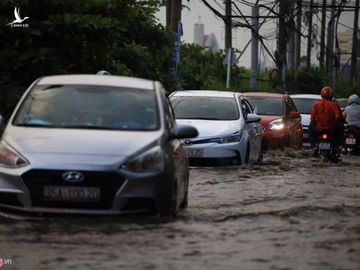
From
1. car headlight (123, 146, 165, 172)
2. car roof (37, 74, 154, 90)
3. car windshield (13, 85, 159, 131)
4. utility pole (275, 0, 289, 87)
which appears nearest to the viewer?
car headlight (123, 146, 165, 172)

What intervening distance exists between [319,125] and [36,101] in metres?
10.9

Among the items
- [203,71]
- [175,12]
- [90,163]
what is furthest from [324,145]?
[203,71]

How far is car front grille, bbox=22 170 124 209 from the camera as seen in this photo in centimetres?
853

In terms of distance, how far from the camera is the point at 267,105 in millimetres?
23219

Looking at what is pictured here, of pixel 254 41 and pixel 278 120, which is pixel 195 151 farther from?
pixel 254 41

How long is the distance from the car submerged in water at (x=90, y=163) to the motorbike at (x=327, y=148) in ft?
34.8

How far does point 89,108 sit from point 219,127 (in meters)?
7.08

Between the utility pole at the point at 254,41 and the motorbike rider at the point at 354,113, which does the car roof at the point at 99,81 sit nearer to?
the motorbike rider at the point at 354,113

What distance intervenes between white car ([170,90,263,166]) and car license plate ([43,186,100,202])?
7715 millimetres

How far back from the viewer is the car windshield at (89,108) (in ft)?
31.2

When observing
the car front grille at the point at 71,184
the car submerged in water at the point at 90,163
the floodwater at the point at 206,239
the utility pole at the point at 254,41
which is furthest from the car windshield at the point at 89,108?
the utility pole at the point at 254,41

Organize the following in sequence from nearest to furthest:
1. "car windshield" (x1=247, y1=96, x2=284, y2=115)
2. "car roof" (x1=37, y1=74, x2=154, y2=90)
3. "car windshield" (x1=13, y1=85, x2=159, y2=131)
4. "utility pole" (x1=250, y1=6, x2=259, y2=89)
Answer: "car windshield" (x1=13, y1=85, x2=159, y2=131) < "car roof" (x1=37, y1=74, x2=154, y2=90) < "car windshield" (x1=247, y1=96, x2=284, y2=115) < "utility pole" (x1=250, y1=6, x2=259, y2=89)

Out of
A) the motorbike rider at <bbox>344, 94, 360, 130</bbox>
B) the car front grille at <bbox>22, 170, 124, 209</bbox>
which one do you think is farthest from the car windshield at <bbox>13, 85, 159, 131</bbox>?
the motorbike rider at <bbox>344, 94, 360, 130</bbox>

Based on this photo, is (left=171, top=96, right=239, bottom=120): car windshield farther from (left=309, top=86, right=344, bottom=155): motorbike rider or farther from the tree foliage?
the tree foliage
